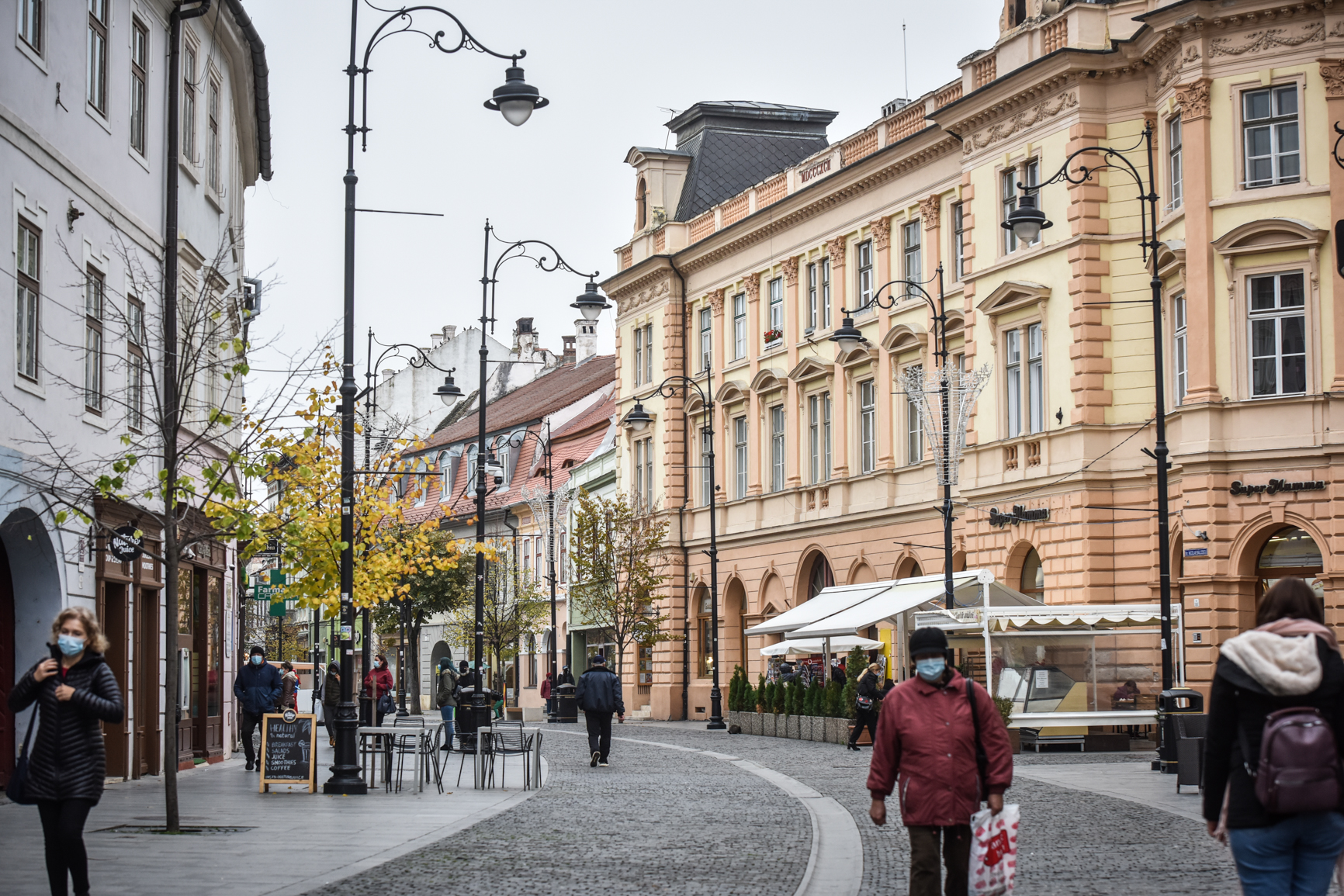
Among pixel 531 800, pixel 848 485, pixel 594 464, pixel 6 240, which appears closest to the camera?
pixel 6 240

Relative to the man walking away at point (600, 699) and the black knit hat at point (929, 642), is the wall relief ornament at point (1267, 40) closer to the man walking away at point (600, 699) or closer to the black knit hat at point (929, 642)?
the man walking away at point (600, 699)

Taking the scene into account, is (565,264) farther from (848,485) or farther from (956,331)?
(848,485)

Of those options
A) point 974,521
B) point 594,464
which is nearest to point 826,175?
point 974,521

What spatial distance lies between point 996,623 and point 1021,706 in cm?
151

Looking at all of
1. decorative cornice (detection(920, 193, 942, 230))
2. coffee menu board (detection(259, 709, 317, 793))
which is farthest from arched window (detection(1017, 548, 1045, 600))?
coffee menu board (detection(259, 709, 317, 793))

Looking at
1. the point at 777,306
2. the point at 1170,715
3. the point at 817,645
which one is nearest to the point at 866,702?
the point at 1170,715

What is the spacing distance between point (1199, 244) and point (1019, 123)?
265 inches

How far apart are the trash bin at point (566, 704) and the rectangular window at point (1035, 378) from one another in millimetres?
23837

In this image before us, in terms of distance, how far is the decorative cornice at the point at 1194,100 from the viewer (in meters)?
34.0

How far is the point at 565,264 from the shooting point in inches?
1123

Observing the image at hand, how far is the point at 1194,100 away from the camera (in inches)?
1344

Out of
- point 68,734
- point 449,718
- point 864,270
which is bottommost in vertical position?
point 449,718

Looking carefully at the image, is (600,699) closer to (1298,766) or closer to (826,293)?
(1298,766)

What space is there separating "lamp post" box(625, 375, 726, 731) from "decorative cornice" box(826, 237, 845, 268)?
16.0 ft
